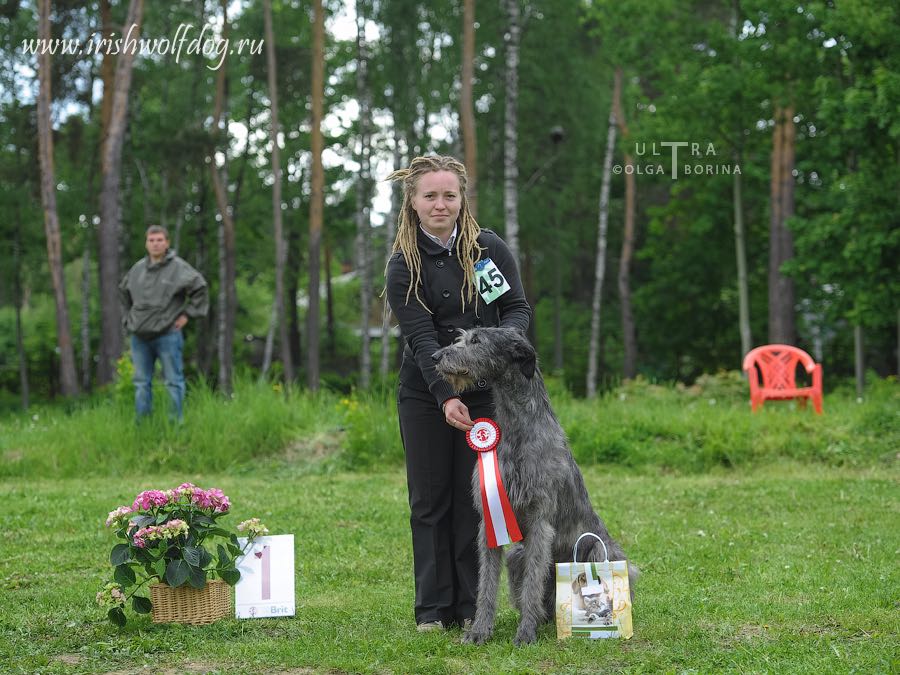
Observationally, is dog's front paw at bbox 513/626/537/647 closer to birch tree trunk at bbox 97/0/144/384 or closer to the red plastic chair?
the red plastic chair

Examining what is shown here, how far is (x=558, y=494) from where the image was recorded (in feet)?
13.9

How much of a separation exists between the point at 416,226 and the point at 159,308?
5.87 meters

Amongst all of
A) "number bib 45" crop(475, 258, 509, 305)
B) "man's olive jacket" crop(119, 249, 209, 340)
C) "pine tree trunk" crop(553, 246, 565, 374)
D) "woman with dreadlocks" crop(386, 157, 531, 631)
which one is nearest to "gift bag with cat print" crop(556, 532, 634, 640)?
"woman with dreadlocks" crop(386, 157, 531, 631)

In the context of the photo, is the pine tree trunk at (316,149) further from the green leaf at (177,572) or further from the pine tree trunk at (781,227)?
the green leaf at (177,572)

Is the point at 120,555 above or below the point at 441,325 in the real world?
below

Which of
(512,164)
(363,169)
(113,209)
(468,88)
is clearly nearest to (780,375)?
(512,164)

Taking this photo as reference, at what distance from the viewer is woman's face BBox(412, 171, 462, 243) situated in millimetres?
4469

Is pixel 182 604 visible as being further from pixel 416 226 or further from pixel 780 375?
pixel 780 375

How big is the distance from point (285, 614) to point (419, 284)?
1.66m

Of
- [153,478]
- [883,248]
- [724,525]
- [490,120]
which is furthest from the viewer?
[490,120]

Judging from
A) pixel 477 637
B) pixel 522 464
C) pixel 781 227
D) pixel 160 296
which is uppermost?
pixel 781 227

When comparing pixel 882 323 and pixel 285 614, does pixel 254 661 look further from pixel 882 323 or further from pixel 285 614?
pixel 882 323

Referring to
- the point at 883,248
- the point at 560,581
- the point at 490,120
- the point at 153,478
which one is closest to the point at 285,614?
the point at 560,581

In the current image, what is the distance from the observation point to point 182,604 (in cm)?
468
